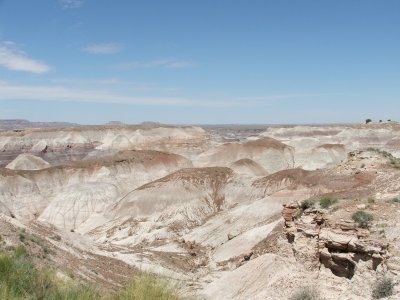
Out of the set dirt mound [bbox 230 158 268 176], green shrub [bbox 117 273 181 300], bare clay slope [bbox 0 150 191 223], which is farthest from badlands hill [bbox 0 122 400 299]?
green shrub [bbox 117 273 181 300]

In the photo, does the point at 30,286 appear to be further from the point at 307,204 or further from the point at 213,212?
the point at 213,212

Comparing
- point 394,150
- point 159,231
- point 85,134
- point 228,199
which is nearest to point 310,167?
point 394,150

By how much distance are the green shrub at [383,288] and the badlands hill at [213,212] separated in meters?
0.14

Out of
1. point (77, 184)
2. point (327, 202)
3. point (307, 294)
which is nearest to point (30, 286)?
point (307, 294)

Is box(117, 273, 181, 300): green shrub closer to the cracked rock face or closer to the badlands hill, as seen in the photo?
the badlands hill

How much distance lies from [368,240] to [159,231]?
31.7m

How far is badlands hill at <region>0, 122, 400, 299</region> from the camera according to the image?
16922mm

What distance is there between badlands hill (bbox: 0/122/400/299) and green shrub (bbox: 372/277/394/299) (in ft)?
0.46

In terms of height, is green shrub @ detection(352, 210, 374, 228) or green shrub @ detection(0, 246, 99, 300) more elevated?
green shrub @ detection(0, 246, 99, 300)

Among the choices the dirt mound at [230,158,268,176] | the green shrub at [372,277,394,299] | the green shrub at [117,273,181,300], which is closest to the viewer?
the green shrub at [117,273,181,300]

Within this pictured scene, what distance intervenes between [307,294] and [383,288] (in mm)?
2621

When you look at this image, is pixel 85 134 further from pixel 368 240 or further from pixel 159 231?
pixel 368 240

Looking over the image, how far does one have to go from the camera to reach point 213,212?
52.5m

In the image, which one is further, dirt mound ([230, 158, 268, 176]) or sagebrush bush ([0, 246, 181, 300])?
dirt mound ([230, 158, 268, 176])
